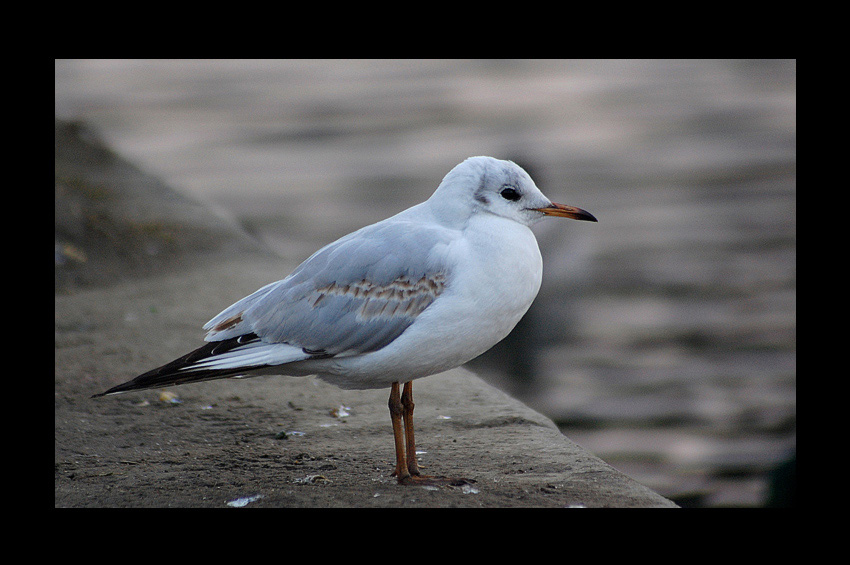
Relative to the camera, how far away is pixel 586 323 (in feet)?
26.7

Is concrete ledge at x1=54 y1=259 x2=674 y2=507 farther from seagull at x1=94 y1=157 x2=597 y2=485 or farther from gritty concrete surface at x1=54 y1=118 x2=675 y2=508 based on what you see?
seagull at x1=94 y1=157 x2=597 y2=485

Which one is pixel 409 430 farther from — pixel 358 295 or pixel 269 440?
pixel 269 440

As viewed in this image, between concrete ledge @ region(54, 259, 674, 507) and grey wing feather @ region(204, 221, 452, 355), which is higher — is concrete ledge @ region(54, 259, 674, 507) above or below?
below

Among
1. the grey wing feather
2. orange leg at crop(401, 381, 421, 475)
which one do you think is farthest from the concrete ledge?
the grey wing feather

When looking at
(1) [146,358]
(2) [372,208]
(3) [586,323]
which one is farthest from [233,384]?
(2) [372,208]

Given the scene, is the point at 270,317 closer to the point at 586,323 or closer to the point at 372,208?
the point at 586,323

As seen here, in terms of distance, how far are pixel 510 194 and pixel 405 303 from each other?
2.06 ft

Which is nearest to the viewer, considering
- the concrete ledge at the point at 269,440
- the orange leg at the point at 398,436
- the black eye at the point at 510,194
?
the concrete ledge at the point at 269,440

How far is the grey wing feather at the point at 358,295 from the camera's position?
3.71 meters

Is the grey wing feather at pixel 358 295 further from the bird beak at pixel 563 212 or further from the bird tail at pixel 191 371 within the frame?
the bird beak at pixel 563 212

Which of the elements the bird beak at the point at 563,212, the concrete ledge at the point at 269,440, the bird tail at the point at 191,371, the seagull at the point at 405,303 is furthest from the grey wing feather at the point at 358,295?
the concrete ledge at the point at 269,440

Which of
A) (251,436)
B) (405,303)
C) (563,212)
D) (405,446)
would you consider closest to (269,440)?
(251,436)

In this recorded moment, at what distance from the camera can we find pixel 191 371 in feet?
12.0

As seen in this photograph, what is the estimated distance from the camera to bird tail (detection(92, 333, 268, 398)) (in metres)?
3.64
